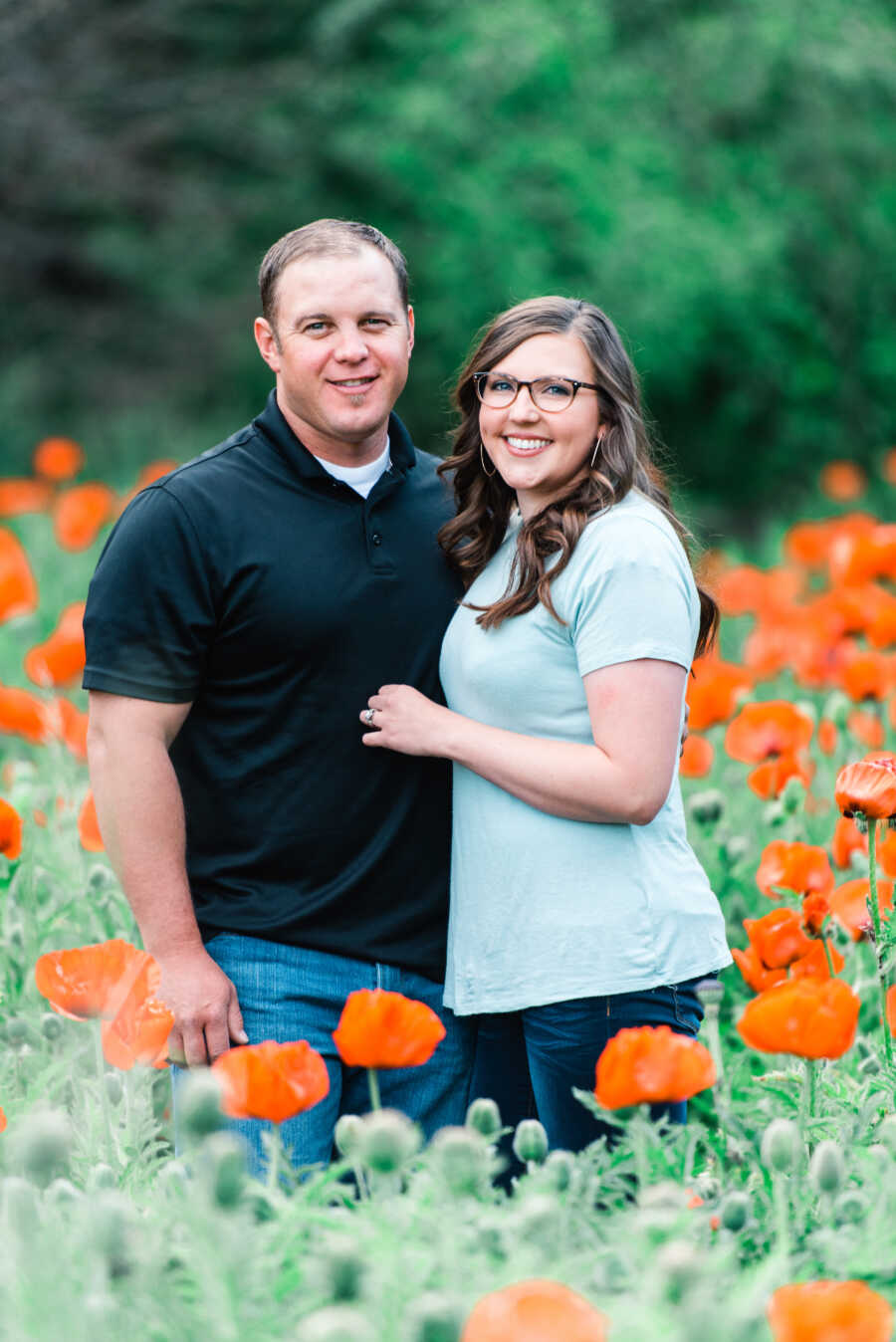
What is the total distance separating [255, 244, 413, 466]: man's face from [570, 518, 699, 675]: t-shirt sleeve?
0.50 metres

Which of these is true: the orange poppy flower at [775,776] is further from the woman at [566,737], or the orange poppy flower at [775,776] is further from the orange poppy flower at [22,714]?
the orange poppy flower at [22,714]

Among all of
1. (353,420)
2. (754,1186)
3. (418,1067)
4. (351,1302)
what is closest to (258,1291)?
(351,1302)

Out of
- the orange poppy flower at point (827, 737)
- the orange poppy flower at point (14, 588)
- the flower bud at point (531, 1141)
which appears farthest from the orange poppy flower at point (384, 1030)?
the orange poppy flower at point (14, 588)

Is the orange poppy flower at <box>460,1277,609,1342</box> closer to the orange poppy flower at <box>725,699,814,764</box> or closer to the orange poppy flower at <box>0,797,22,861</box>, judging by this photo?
the orange poppy flower at <box>0,797,22,861</box>

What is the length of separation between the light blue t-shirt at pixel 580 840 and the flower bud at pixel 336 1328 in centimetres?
106

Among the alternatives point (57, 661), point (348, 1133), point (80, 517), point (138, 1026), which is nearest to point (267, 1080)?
point (348, 1133)

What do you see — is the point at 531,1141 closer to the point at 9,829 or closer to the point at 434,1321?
the point at 434,1321

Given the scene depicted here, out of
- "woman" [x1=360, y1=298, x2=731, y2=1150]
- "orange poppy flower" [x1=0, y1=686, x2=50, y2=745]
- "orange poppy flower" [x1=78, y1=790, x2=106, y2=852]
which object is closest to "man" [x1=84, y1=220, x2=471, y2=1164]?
"woman" [x1=360, y1=298, x2=731, y2=1150]

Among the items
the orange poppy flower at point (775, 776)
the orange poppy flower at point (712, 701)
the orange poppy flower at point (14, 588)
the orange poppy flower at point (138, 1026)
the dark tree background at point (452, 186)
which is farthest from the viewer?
the dark tree background at point (452, 186)

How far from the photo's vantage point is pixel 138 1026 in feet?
7.07

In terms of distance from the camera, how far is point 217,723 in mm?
2547

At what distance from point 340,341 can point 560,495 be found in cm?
45

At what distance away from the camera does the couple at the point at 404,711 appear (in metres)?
2.28

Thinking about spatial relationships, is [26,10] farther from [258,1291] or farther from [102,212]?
[258,1291]
